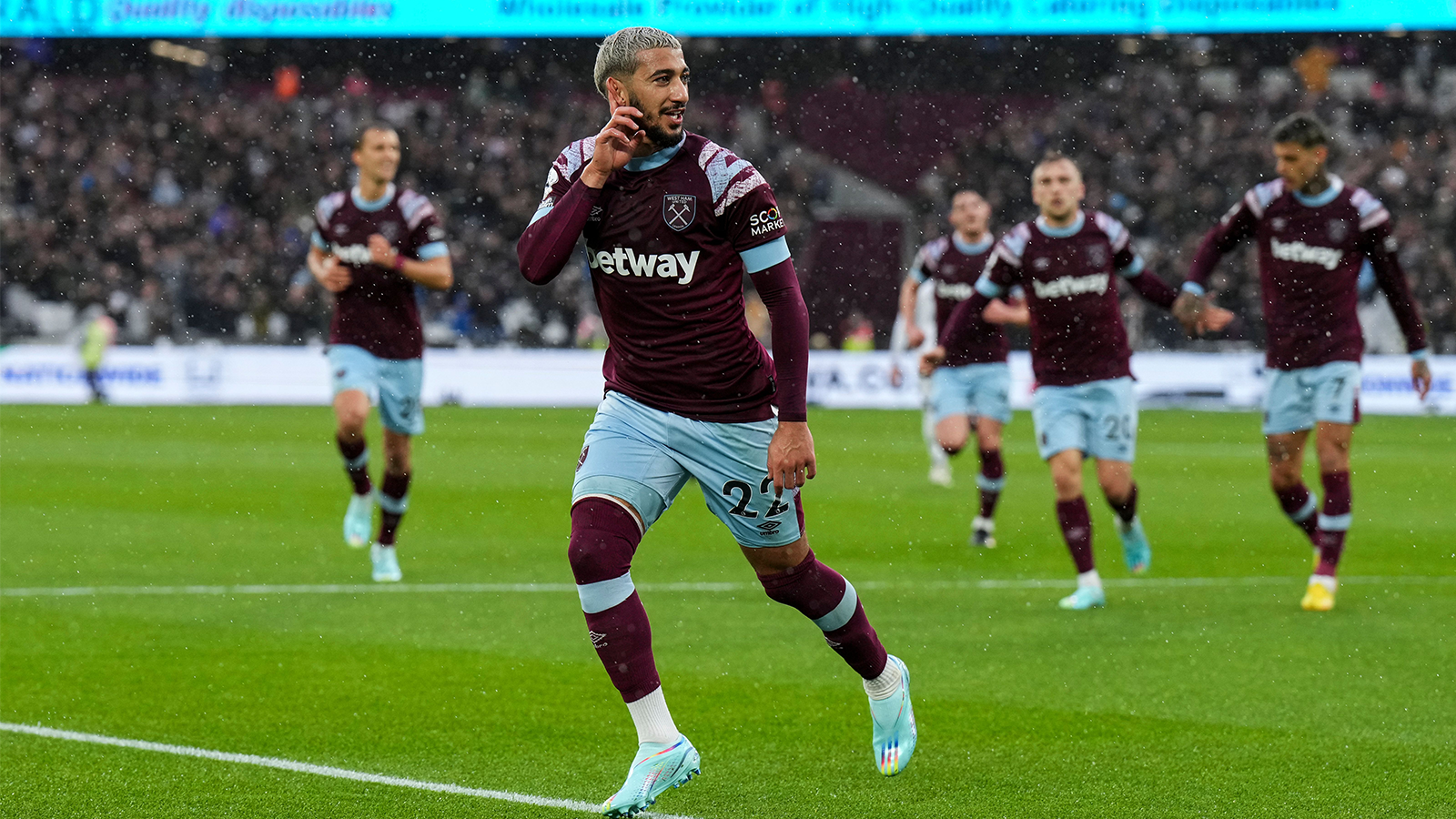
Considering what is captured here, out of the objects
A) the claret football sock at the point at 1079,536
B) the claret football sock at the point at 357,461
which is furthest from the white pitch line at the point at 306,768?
the claret football sock at the point at 1079,536

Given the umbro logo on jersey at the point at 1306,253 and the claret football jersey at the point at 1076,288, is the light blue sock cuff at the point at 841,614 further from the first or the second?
the umbro logo on jersey at the point at 1306,253

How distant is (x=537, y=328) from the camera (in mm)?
29969

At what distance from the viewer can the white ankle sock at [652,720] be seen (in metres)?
4.32

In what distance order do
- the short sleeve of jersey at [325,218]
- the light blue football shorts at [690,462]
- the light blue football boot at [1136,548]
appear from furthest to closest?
the short sleeve of jersey at [325,218] < the light blue football boot at [1136,548] < the light blue football shorts at [690,462]

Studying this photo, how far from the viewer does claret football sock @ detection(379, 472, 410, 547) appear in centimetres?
971

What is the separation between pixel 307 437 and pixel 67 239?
15458mm

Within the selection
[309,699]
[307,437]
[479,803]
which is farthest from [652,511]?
[307,437]

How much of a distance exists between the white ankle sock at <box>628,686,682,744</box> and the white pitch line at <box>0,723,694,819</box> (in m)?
0.33

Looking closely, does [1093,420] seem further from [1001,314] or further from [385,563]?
[385,563]

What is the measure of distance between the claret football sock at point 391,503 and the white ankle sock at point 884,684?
517cm

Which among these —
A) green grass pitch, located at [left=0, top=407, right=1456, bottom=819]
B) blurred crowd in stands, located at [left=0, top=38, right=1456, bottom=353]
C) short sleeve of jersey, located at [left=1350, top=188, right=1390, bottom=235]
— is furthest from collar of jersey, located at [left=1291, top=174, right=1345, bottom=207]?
blurred crowd in stands, located at [left=0, top=38, right=1456, bottom=353]

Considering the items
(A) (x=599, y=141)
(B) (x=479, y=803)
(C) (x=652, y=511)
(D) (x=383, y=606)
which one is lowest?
(D) (x=383, y=606)

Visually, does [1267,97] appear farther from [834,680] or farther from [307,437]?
[834,680]

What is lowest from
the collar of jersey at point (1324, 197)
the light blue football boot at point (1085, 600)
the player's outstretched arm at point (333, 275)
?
the light blue football boot at point (1085, 600)
